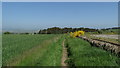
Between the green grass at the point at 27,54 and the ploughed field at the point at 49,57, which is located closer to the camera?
the green grass at the point at 27,54

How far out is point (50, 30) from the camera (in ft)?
348

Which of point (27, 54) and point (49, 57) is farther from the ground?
point (27, 54)

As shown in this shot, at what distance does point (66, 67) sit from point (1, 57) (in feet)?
11.1

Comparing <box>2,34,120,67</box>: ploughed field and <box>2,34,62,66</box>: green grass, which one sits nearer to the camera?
<box>2,34,62,66</box>: green grass

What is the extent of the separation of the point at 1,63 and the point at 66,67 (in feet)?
10.9

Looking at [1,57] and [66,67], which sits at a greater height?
[1,57]

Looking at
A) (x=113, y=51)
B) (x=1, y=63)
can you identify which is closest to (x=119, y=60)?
(x=113, y=51)

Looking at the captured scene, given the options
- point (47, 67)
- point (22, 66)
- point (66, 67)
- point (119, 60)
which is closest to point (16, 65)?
point (22, 66)

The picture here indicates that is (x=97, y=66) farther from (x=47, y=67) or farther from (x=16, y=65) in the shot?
(x=16, y=65)

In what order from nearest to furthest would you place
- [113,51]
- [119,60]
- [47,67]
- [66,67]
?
[47,67] < [119,60] < [66,67] < [113,51]

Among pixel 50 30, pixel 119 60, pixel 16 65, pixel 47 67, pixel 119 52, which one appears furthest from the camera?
pixel 50 30

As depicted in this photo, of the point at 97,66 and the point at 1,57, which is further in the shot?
the point at 1,57

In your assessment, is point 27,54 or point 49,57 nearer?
point 27,54

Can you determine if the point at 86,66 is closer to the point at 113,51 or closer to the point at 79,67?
the point at 79,67
